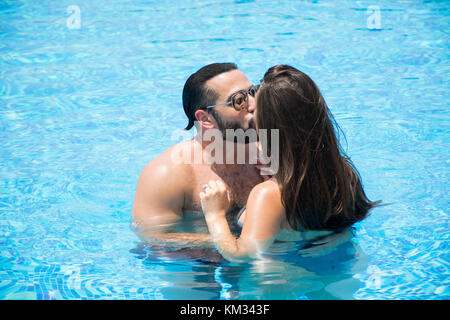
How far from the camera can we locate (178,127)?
5.86 metres

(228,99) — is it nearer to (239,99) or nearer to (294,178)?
(239,99)

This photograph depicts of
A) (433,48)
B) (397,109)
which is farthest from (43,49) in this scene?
(433,48)

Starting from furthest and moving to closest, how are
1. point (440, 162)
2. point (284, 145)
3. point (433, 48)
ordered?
point (433, 48) < point (440, 162) < point (284, 145)

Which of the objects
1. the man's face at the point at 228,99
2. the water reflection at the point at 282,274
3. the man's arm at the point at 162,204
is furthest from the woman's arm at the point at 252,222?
the man's face at the point at 228,99

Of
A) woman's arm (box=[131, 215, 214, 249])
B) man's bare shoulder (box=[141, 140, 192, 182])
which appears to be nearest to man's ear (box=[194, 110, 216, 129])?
man's bare shoulder (box=[141, 140, 192, 182])

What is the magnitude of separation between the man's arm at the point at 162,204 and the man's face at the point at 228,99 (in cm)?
41

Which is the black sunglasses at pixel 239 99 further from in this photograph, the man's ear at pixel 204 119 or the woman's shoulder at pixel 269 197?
the woman's shoulder at pixel 269 197

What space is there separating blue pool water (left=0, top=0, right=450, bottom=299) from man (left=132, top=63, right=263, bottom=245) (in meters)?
0.19

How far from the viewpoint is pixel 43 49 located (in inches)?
298

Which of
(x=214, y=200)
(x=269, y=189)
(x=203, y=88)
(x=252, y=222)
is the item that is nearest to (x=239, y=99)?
(x=203, y=88)

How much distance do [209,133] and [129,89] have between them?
3360 mm
